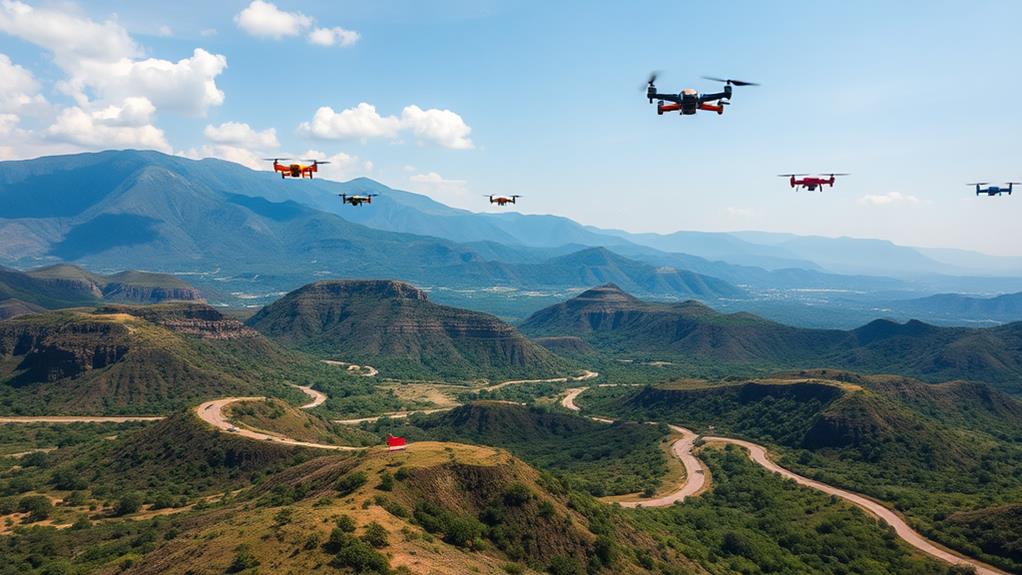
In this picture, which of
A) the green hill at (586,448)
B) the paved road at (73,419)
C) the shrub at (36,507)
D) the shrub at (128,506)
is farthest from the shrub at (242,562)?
the paved road at (73,419)

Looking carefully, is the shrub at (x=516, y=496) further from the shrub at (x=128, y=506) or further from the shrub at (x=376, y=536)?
the shrub at (x=128, y=506)

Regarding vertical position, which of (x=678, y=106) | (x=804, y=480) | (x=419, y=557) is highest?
(x=678, y=106)

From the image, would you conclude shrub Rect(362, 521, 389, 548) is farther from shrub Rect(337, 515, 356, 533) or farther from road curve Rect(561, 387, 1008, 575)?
road curve Rect(561, 387, 1008, 575)

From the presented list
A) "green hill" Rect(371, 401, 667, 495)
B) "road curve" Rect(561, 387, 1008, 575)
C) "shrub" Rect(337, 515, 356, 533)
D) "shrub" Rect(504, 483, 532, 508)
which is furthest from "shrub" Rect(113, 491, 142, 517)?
"road curve" Rect(561, 387, 1008, 575)

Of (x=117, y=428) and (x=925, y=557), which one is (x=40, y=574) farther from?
(x=925, y=557)

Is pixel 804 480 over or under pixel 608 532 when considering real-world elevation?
under

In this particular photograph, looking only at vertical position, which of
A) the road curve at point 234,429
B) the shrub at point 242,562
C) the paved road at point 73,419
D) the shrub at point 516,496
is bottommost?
the paved road at point 73,419

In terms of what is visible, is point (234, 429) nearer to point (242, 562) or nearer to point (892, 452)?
point (242, 562)

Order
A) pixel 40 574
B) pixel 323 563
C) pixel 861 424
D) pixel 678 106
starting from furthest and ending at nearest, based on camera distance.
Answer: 1. pixel 861 424
2. pixel 40 574
3. pixel 678 106
4. pixel 323 563

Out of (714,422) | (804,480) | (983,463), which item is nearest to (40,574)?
(804,480)
